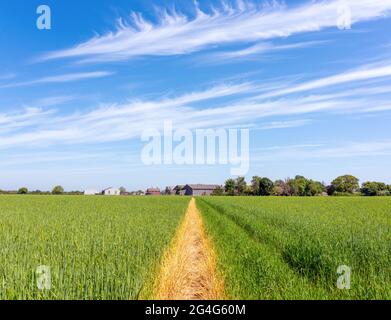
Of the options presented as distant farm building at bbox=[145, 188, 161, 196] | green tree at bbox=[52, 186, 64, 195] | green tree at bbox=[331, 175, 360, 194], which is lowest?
distant farm building at bbox=[145, 188, 161, 196]

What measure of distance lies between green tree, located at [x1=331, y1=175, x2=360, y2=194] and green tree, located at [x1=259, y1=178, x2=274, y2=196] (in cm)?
3634

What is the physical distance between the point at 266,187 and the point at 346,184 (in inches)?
1683

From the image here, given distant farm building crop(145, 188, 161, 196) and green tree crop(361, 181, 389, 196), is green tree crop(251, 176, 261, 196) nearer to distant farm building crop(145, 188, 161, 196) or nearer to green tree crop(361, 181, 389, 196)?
green tree crop(361, 181, 389, 196)

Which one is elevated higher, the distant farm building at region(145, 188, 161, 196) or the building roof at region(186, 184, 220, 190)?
the building roof at region(186, 184, 220, 190)

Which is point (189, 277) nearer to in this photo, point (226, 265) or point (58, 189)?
point (226, 265)

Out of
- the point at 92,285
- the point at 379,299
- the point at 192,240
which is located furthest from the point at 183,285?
the point at 192,240

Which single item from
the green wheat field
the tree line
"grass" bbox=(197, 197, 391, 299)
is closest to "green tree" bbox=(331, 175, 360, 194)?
the tree line

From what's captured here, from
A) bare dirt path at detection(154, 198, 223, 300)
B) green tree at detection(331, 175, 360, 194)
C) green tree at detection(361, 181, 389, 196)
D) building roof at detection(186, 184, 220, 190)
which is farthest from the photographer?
building roof at detection(186, 184, 220, 190)

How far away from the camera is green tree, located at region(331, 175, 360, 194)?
152875 millimetres

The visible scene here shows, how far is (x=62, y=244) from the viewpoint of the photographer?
9.35 meters

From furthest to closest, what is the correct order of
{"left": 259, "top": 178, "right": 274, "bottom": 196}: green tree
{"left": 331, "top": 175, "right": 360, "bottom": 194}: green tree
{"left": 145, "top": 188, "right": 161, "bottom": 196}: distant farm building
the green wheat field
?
{"left": 145, "top": 188, "right": 161, "bottom": 196}: distant farm building < {"left": 331, "top": 175, "right": 360, "bottom": 194}: green tree < {"left": 259, "top": 178, "right": 274, "bottom": 196}: green tree < the green wheat field

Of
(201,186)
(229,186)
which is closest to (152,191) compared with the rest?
(201,186)
